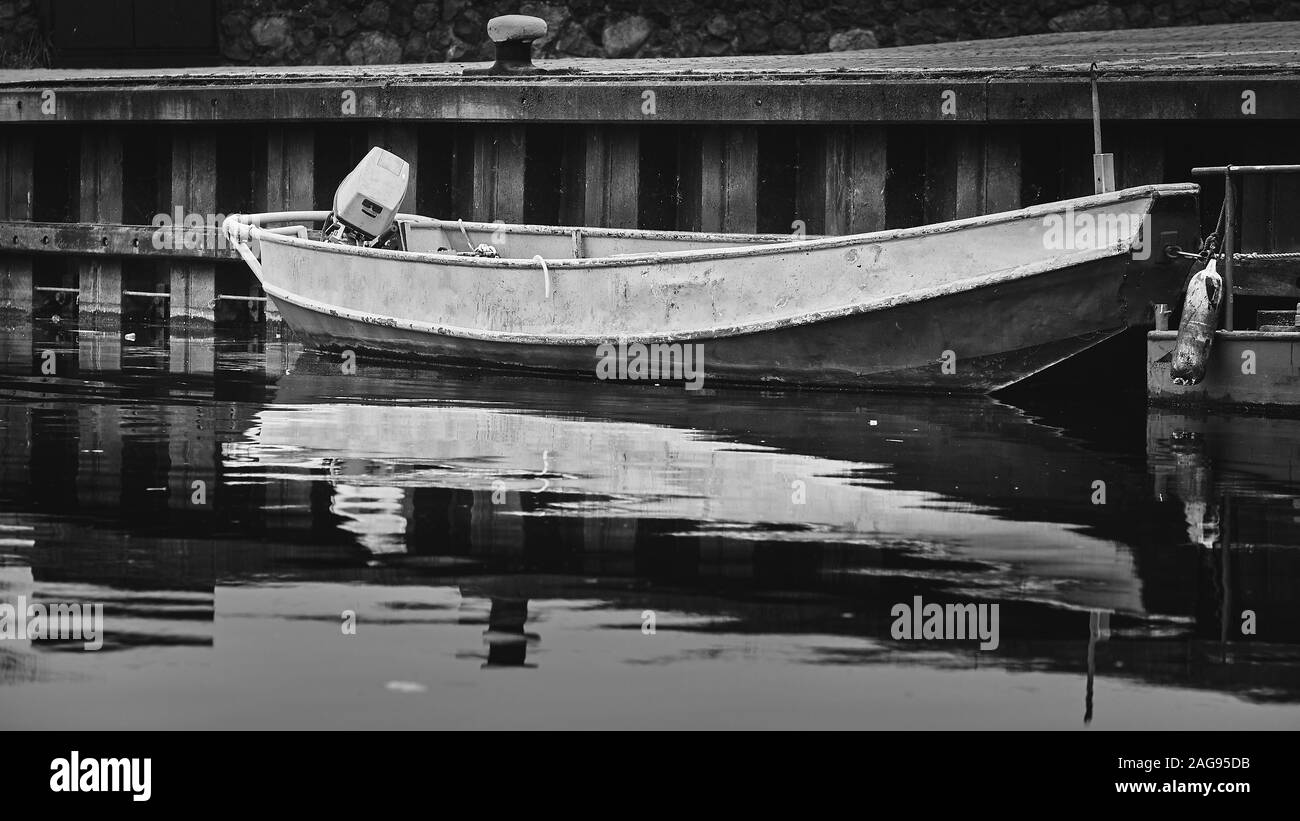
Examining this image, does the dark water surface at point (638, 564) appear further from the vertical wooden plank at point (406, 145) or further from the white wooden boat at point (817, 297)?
the vertical wooden plank at point (406, 145)

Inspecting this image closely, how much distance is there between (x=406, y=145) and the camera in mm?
16844

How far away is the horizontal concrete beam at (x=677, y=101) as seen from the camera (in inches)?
496

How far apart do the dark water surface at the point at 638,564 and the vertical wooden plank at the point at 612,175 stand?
13.4ft

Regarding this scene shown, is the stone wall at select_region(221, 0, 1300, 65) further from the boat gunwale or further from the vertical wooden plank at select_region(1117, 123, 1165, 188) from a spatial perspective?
the vertical wooden plank at select_region(1117, 123, 1165, 188)

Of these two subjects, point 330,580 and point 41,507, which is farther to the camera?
point 41,507

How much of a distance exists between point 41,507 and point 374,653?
9.25 ft

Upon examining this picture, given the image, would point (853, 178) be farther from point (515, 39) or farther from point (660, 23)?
point (660, 23)

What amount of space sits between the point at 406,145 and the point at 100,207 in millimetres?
4029

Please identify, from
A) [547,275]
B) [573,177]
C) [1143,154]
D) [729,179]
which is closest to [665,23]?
[573,177]

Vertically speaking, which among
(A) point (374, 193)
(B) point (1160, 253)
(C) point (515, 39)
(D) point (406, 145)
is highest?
(C) point (515, 39)
